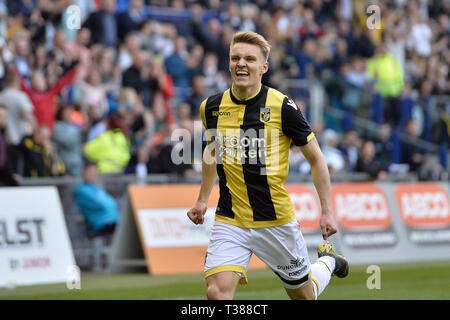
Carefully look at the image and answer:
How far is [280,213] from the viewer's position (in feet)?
23.8

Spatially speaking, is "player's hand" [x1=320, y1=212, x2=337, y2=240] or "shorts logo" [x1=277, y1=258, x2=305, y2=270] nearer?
"player's hand" [x1=320, y1=212, x2=337, y2=240]

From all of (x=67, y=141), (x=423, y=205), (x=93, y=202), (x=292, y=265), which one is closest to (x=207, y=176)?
(x=292, y=265)

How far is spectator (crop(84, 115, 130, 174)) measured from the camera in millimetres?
15617

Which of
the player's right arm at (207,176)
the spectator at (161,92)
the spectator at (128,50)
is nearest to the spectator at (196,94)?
the spectator at (161,92)

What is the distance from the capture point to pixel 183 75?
19719 millimetres

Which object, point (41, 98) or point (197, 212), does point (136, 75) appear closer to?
point (41, 98)

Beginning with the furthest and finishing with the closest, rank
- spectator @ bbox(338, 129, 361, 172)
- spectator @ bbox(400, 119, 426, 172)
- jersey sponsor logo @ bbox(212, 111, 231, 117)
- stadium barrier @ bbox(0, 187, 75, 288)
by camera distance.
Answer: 1. spectator @ bbox(400, 119, 426, 172)
2. spectator @ bbox(338, 129, 361, 172)
3. stadium barrier @ bbox(0, 187, 75, 288)
4. jersey sponsor logo @ bbox(212, 111, 231, 117)

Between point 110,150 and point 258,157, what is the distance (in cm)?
869

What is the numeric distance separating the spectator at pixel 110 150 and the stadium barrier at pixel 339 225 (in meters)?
1.27

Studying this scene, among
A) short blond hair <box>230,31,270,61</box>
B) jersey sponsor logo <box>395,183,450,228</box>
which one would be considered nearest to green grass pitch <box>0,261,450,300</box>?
jersey sponsor logo <box>395,183,450,228</box>

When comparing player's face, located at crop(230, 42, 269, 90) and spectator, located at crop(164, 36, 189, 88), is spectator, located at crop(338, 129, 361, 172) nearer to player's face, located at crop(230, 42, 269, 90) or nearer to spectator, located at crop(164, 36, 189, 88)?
spectator, located at crop(164, 36, 189, 88)

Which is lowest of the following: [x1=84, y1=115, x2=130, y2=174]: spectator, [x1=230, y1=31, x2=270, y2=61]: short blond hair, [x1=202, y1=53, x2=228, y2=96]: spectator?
[x1=84, y1=115, x2=130, y2=174]: spectator

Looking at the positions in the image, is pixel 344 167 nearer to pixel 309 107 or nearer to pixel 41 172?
pixel 309 107
